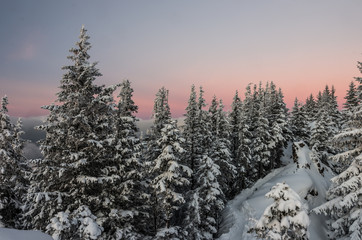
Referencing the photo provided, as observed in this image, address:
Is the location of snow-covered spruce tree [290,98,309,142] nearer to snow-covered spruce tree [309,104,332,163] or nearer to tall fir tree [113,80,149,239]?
snow-covered spruce tree [309,104,332,163]

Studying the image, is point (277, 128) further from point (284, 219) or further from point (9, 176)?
point (9, 176)

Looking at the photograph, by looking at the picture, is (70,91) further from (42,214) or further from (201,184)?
(201,184)

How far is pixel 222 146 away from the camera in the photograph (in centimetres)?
3138

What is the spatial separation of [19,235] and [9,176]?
67.4ft

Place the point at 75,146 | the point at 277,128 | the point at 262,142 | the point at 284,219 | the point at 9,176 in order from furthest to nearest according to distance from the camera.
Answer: the point at 277,128 < the point at 262,142 < the point at 9,176 < the point at 75,146 < the point at 284,219

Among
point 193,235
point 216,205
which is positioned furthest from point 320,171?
point 193,235

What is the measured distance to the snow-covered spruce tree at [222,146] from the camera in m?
31.1

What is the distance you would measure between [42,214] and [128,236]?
655 centimetres

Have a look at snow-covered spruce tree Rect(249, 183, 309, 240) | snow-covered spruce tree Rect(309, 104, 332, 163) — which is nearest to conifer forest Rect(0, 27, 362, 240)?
snow-covered spruce tree Rect(249, 183, 309, 240)

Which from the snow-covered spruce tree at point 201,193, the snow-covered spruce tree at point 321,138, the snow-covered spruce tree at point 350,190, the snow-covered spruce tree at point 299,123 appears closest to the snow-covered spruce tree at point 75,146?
the snow-covered spruce tree at point 201,193

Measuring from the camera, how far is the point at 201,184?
87.2 ft

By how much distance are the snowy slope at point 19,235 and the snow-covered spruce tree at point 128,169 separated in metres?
10.3

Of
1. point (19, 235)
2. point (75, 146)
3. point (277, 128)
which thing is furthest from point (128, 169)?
point (277, 128)

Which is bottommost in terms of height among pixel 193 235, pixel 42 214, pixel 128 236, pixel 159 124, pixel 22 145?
pixel 193 235
